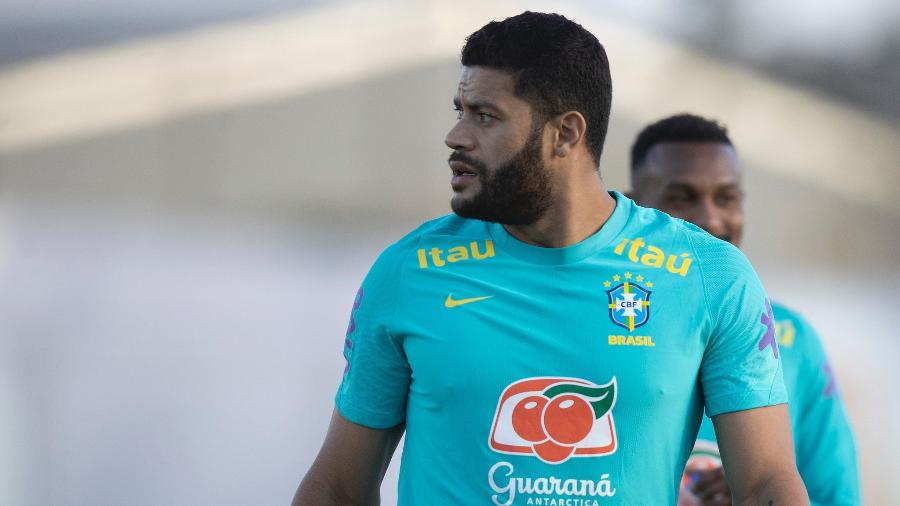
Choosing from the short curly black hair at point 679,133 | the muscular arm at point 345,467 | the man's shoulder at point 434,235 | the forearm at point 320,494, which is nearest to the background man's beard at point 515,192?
the man's shoulder at point 434,235

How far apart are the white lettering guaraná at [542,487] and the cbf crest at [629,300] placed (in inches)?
10.4

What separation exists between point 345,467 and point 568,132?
2.35 ft

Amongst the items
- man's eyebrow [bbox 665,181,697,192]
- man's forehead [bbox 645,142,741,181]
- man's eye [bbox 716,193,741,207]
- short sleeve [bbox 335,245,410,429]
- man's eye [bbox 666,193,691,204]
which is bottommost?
short sleeve [bbox 335,245,410,429]

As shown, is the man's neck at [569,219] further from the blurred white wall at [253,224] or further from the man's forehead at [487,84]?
the blurred white wall at [253,224]

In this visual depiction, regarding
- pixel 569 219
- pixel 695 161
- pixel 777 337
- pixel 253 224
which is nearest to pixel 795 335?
pixel 777 337

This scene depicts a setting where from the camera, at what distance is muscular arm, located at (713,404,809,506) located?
1.98 m

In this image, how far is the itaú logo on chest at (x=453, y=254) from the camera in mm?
2152

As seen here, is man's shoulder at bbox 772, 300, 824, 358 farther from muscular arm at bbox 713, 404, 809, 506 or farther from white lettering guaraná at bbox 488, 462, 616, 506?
white lettering guaraná at bbox 488, 462, 616, 506

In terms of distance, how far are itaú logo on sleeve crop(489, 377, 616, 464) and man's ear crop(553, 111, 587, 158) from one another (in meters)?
0.43

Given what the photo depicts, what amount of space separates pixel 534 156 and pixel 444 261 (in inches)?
9.6

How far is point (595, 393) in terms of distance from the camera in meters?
A: 2.00

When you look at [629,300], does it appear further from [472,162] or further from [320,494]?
[320,494]

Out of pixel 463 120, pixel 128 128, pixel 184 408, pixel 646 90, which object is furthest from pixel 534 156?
pixel 646 90

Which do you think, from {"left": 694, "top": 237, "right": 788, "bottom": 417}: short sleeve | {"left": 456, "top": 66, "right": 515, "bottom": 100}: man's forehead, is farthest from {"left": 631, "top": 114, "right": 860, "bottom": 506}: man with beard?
{"left": 456, "top": 66, "right": 515, "bottom": 100}: man's forehead
